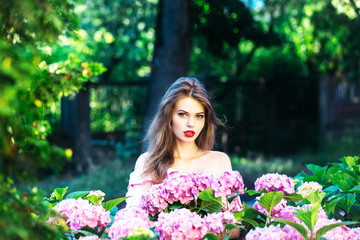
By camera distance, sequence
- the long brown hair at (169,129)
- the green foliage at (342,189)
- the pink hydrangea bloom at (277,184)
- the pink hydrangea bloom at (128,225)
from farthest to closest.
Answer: the long brown hair at (169,129) < the green foliage at (342,189) < the pink hydrangea bloom at (277,184) < the pink hydrangea bloom at (128,225)

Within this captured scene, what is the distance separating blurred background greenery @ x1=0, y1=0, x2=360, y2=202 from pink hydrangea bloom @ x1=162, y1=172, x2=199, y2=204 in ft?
13.4

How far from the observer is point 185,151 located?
129 inches

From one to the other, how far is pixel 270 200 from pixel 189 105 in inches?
48.4

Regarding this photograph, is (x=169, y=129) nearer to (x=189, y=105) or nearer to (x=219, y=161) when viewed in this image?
(x=189, y=105)

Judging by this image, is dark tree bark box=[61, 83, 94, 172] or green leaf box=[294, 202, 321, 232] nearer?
green leaf box=[294, 202, 321, 232]

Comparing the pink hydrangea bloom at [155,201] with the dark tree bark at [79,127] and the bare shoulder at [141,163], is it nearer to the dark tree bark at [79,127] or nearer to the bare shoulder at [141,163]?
the bare shoulder at [141,163]

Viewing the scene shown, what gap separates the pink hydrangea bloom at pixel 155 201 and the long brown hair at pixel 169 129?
965 millimetres

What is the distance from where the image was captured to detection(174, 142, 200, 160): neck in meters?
3.28

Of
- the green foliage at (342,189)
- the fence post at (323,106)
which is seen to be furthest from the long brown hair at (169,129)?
the fence post at (323,106)

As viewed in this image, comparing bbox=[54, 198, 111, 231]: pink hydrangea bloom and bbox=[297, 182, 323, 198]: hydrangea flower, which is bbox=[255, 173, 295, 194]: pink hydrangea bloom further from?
bbox=[54, 198, 111, 231]: pink hydrangea bloom

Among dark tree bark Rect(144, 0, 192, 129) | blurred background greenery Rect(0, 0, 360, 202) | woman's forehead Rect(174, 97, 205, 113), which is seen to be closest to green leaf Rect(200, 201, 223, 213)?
woman's forehead Rect(174, 97, 205, 113)

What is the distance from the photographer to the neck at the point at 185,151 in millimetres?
3275

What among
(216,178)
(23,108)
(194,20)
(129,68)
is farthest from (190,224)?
(129,68)

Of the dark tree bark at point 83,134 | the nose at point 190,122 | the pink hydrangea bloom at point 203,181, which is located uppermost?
the nose at point 190,122
